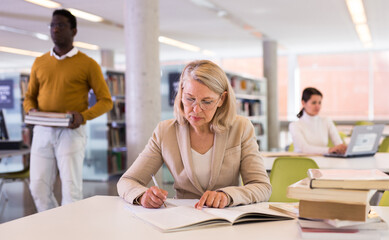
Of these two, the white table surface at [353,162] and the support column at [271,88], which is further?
the support column at [271,88]

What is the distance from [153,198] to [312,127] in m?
3.19

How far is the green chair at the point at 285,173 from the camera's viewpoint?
2.74 m

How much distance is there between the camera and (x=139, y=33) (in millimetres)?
5141

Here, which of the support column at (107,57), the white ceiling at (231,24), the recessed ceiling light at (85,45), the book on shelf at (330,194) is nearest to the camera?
the book on shelf at (330,194)

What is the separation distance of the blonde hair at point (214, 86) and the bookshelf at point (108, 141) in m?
5.52

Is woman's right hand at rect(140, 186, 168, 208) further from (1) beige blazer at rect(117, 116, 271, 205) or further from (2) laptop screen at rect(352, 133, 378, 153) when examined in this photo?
(2) laptop screen at rect(352, 133, 378, 153)

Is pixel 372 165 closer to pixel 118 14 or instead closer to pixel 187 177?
pixel 187 177

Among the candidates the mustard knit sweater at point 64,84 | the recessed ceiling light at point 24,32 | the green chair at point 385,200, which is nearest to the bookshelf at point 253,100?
the recessed ceiling light at point 24,32

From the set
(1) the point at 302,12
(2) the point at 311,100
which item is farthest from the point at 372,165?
(1) the point at 302,12

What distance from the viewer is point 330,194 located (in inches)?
54.6

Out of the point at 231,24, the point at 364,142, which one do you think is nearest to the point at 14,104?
the point at 231,24

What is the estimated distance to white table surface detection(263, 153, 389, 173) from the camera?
3240 millimetres

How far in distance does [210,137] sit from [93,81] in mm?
1558

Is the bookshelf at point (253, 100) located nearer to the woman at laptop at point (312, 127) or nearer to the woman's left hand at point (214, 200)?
the woman at laptop at point (312, 127)
